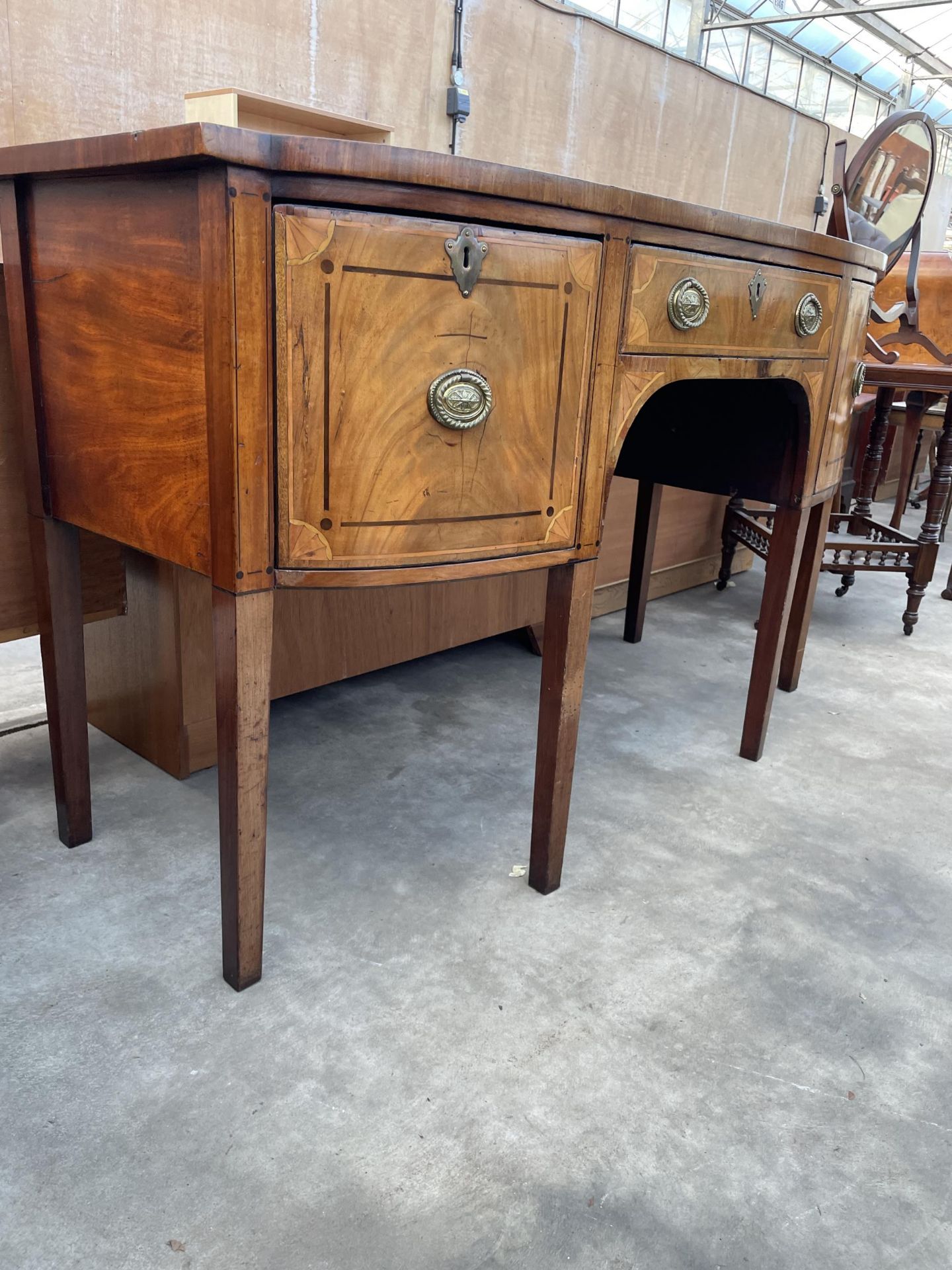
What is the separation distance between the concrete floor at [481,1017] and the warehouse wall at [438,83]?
1.24 m

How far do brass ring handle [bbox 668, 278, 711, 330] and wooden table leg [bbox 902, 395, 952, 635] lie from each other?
1773mm

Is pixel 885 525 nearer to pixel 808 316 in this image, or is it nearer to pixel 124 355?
pixel 808 316

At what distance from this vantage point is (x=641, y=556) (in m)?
2.45

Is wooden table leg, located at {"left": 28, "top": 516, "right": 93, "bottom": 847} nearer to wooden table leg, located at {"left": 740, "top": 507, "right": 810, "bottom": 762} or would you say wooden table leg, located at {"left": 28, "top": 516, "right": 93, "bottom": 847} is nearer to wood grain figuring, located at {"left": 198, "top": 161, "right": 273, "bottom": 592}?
wood grain figuring, located at {"left": 198, "top": 161, "right": 273, "bottom": 592}

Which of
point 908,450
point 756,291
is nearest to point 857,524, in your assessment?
point 908,450

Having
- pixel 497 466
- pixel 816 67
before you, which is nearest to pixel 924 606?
pixel 497 466

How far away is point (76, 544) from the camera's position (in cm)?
134

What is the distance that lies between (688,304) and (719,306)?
0.09m

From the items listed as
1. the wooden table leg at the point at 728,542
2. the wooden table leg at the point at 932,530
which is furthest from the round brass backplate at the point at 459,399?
the wooden table leg at the point at 932,530

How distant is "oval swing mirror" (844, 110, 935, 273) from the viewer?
1935 mm

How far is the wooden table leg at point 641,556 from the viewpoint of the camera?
94.5 inches

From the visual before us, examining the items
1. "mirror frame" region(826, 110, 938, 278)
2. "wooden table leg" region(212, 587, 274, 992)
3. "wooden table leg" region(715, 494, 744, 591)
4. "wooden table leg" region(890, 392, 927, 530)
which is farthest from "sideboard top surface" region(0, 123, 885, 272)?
"wooden table leg" region(890, 392, 927, 530)

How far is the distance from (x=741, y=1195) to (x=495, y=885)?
1.90ft

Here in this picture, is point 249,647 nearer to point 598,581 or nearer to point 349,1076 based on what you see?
point 349,1076
